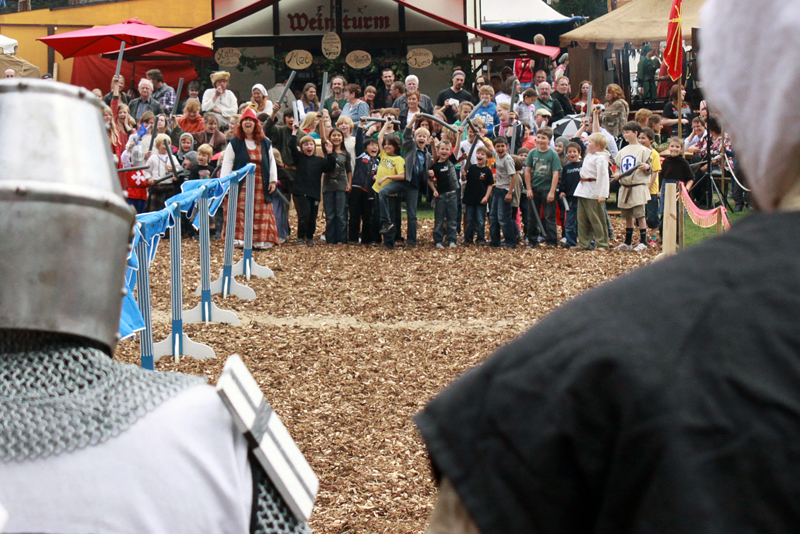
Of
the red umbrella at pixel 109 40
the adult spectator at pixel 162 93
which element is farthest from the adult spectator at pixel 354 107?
the red umbrella at pixel 109 40

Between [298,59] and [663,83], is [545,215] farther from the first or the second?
[298,59]

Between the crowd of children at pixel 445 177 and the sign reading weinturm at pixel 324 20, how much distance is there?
5.78 metres

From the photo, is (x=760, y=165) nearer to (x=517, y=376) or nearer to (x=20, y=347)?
(x=517, y=376)

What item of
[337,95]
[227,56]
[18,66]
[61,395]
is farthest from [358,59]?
[61,395]

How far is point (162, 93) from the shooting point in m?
16.3

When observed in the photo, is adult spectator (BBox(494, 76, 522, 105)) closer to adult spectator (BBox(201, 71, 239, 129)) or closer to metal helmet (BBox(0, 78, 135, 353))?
adult spectator (BBox(201, 71, 239, 129))

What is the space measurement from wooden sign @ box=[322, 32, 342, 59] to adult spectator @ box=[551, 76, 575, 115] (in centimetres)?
454

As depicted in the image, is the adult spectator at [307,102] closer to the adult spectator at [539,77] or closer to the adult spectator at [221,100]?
the adult spectator at [221,100]

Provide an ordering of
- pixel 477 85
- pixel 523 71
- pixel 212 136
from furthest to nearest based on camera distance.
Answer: pixel 523 71
pixel 477 85
pixel 212 136

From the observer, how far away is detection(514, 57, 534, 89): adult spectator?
18109mm

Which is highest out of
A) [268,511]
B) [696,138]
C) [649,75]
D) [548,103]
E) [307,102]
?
[649,75]

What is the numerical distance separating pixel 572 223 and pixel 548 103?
328 centimetres

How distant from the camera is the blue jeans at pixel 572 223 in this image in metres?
12.1

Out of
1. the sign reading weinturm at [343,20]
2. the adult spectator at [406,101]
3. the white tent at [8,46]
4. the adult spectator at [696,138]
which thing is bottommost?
the adult spectator at [696,138]
